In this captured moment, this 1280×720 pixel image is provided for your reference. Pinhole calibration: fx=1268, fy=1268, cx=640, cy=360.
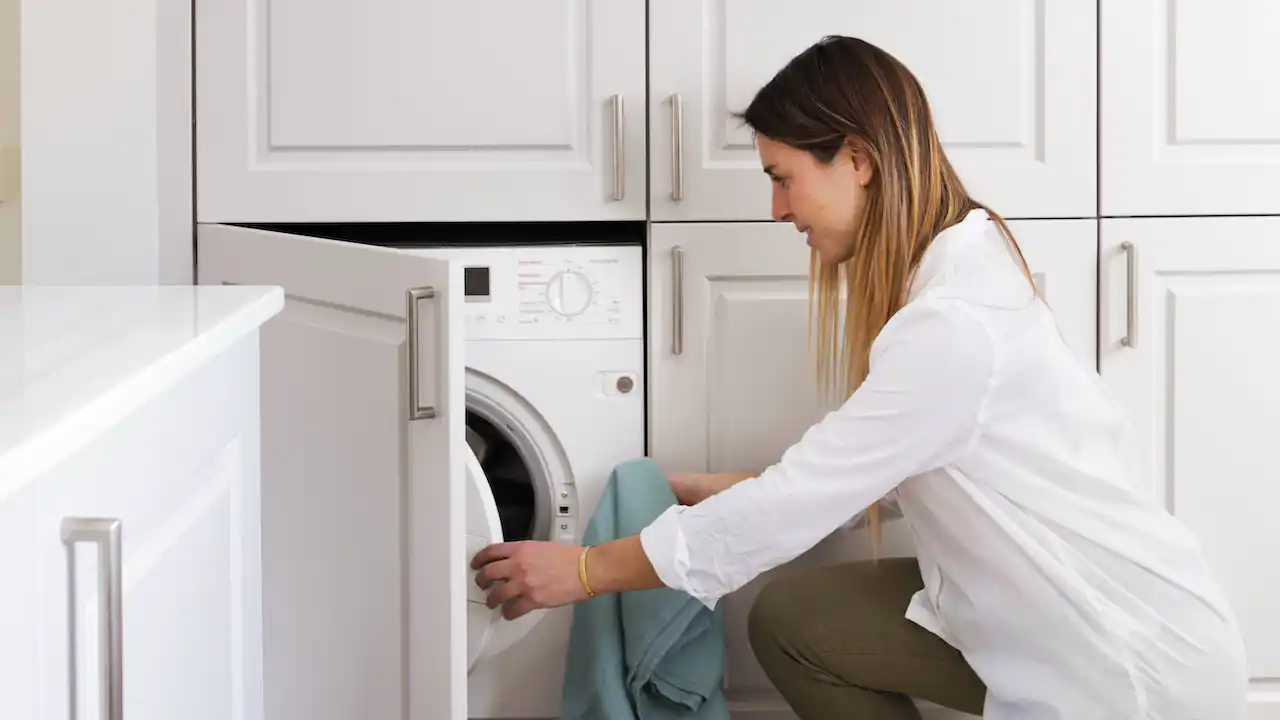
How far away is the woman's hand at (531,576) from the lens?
1540mm

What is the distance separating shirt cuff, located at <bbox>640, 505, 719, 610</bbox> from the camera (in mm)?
1456

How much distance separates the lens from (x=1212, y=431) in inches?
77.2

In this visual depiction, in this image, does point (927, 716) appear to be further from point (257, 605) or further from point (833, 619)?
point (257, 605)

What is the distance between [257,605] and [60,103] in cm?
109

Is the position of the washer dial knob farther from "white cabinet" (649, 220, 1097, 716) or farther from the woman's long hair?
the woman's long hair

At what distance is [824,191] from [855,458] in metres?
0.35

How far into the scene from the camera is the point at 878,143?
58.5 inches

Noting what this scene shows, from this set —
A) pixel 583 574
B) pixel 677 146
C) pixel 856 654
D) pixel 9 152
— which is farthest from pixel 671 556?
pixel 9 152

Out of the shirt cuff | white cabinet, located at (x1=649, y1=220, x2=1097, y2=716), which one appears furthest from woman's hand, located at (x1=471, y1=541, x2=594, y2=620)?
white cabinet, located at (x1=649, y1=220, x2=1097, y2=716)

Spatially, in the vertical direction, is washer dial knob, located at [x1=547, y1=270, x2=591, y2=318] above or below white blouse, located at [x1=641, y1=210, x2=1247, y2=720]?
above

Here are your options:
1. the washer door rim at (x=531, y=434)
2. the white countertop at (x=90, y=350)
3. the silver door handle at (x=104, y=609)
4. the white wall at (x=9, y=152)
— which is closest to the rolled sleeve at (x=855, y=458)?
the washer door rim at (x=531, y=434)

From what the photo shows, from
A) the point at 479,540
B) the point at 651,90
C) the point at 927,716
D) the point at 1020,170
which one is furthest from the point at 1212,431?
the point at 479,540

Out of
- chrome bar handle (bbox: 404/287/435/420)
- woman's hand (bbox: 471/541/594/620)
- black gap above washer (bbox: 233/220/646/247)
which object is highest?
black gap above washer (bbox: 233/220/646/247)

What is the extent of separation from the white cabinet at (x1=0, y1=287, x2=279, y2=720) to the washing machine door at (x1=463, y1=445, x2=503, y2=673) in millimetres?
511
